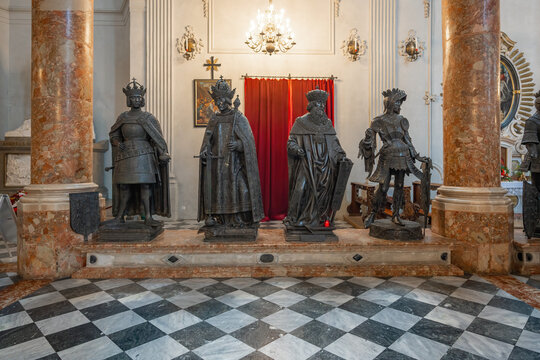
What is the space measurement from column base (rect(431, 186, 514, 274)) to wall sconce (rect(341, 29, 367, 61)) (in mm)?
4921

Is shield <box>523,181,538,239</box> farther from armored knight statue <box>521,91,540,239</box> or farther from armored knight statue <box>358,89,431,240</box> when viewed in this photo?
armored knight statue <box>358,89,431,240</box>

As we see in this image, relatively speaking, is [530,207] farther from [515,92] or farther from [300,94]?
[515,92]

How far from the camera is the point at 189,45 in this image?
7473 mm

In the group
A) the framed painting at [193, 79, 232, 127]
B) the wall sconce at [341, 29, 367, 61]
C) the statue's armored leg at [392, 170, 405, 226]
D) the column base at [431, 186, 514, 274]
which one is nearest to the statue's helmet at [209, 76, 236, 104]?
the statue's armored leg at [392, 170, 405, 226]

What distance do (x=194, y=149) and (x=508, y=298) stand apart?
6434mm

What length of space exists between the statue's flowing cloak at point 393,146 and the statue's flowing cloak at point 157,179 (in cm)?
247

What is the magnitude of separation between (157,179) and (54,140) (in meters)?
1.16

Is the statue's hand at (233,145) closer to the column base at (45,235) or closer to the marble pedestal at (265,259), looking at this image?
the marble pedestal at (265,259)

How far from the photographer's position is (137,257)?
144 inches

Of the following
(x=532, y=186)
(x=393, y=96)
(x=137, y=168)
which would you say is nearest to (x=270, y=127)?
(x=393, y=96)

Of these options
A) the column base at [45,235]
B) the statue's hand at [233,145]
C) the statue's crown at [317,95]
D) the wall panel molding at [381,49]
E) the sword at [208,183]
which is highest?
the wall panel molding at [381,49]

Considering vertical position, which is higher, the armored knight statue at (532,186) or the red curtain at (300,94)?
the red curtain at (300,94)

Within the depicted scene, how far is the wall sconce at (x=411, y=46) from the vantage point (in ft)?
25.2

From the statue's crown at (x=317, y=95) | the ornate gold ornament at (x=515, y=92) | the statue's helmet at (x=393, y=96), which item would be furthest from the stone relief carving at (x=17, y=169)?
the ornate gold ornament at (x=515, y=92)
